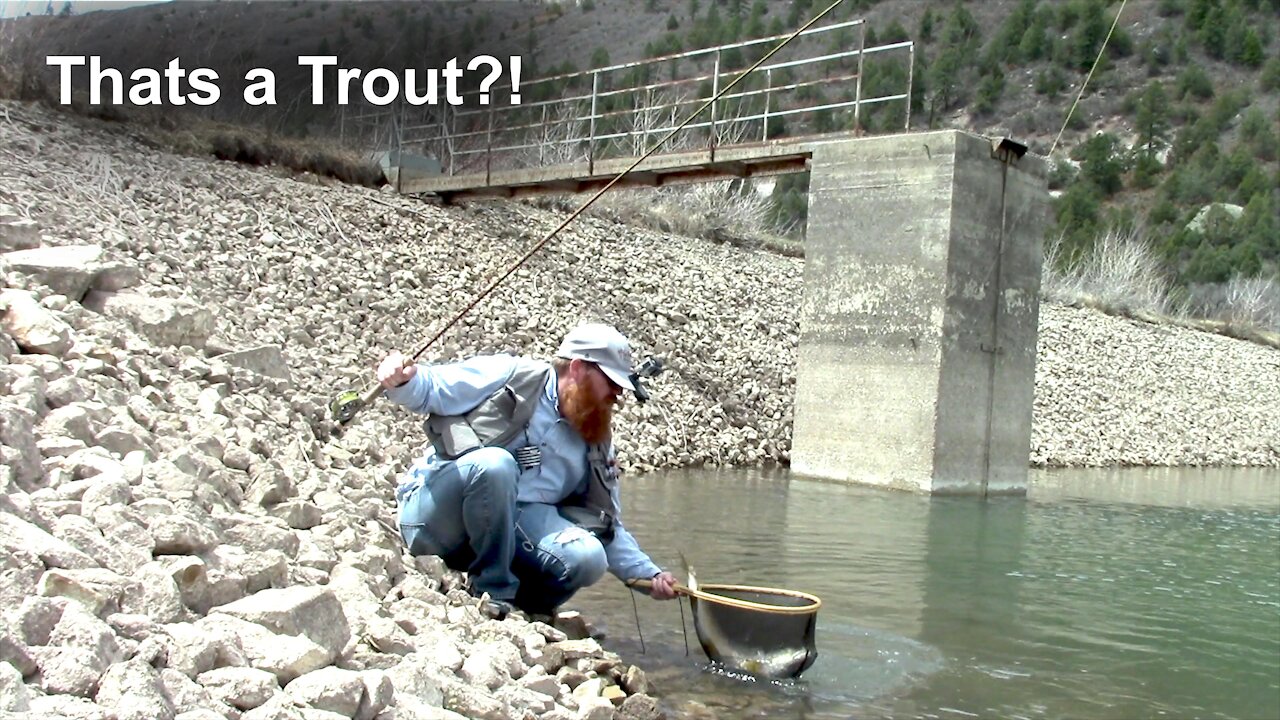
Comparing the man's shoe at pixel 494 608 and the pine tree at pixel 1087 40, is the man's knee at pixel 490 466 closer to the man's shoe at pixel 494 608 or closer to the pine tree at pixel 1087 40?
the man's shoe at pixel 494 608

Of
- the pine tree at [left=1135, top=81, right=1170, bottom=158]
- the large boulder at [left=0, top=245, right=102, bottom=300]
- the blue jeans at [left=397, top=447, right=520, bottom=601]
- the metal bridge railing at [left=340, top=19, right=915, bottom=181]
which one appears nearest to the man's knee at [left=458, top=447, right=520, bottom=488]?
the blue jeans at [left=397, top=447, right=520, bottom=601]

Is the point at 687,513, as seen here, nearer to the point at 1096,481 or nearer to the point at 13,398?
the point at 13,398

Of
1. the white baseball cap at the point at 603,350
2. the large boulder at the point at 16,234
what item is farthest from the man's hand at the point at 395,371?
the large boulder at the point at 16,234

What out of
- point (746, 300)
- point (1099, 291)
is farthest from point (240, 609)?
point (1099, 291)

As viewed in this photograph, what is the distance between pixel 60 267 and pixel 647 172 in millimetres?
9433

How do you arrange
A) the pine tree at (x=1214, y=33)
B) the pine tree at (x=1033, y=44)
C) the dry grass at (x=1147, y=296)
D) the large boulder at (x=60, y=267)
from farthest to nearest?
the pine tree at (x=1214, y=33) < the pine tree at (x=1033, y=44) < the dry grass at (x=1147, y=296) < the large boulder at (x=60, y=267)

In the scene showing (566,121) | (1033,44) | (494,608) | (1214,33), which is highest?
(1214,33)

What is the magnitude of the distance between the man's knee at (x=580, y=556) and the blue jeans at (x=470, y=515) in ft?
0.61

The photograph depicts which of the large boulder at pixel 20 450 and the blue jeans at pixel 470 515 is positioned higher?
the large boulder at pixel 20 450

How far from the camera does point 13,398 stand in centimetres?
404

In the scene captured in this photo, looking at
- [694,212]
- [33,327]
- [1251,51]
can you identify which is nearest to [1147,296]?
[694,212]

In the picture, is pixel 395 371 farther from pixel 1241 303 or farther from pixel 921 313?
pixel 1241 303

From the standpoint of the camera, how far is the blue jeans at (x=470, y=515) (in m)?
4.31

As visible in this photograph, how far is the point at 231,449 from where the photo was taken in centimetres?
457
